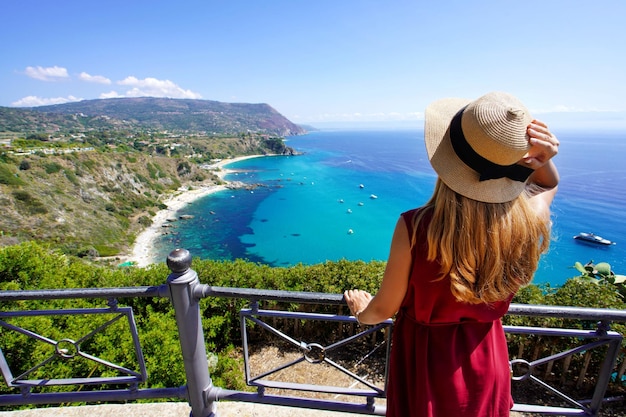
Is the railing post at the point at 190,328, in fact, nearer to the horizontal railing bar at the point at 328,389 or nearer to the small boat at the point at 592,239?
the horizontal railing bar at the point at 328,389

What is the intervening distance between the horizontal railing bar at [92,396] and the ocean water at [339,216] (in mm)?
35690

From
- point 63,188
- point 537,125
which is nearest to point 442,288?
point 537,125

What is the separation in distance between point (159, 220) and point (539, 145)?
54043 mm

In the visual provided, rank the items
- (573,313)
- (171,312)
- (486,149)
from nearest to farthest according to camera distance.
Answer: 1. (486,149)
2. (573,313)
3. (171,312)

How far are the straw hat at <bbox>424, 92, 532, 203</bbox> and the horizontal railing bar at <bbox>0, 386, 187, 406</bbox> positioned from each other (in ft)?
7.33

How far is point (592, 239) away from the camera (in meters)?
40.3

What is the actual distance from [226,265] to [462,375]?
6.56 metres

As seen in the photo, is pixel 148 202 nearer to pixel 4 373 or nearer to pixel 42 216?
pixel 42 216

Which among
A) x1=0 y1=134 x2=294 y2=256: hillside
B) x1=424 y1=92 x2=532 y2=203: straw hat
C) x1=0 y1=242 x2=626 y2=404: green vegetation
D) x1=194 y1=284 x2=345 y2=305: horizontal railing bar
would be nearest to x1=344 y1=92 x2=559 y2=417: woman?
x1=424 y1=92 x2=532 y2=203: straw hat

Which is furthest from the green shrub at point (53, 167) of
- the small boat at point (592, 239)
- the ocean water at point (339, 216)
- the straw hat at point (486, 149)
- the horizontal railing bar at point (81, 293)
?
the small boat at point (592, 239)

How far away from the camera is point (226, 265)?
721cm

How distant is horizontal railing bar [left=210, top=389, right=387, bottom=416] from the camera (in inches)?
83.8

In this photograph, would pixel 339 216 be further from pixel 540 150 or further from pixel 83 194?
pixel 540 150

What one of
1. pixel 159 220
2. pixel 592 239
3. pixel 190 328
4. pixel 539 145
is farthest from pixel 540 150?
pixel 159 220
